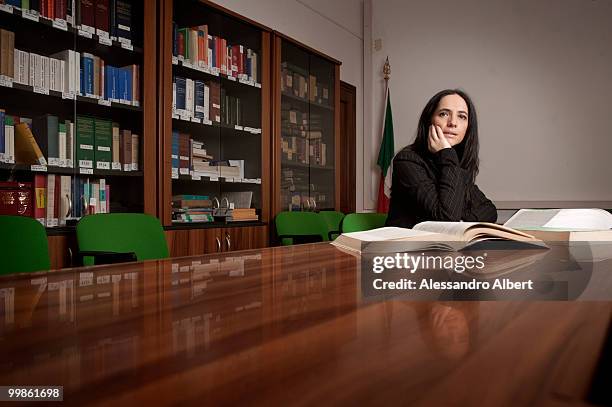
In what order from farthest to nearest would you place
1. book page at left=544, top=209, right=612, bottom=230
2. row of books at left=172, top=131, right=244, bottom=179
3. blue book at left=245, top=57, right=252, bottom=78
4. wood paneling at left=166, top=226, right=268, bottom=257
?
blue book at left=245, top=57, right=252, bottom=78 < row of books at left=172, top=131, right=244, bottom=179 < wood paneling at left=166, top=226, right=268, bottom=257 < book page at left=544, top=209, right=612, bottom=230

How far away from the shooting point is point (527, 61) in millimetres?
5195

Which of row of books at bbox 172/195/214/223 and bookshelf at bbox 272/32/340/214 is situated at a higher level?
bookshelf at bbox 272/32/340/214

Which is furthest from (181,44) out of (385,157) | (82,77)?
(385,157)

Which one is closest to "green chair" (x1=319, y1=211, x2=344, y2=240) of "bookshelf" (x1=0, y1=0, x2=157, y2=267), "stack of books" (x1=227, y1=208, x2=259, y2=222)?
"stack of books" (x1=227, y1=208, x2=259, y2=222)

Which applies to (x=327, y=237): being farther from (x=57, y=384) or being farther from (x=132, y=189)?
(x=57, y=384)

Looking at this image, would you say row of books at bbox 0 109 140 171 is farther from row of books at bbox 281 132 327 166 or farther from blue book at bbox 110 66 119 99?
row of books at bbox 281 132 327 166

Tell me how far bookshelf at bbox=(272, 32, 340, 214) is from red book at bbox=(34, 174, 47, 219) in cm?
185

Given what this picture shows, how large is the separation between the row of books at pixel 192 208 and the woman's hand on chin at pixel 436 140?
5.43 ft

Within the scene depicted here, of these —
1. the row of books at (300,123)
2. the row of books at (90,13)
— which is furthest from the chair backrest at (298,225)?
the row of books at (90,13)

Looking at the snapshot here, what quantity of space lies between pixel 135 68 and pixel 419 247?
246 centimetres

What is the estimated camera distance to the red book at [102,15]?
9.05 feet

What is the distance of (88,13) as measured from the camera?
8.86ft

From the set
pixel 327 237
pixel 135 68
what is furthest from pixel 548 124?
pixel 135 68

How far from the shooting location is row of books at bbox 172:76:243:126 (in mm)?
3250
